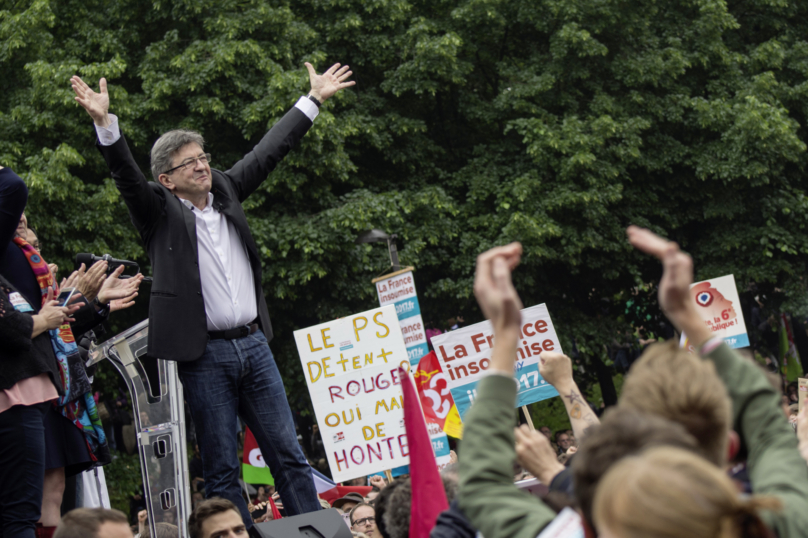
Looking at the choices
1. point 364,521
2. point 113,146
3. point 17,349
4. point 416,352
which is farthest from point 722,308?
point 17,349

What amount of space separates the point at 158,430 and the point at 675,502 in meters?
4.30

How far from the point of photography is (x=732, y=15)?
14.4m

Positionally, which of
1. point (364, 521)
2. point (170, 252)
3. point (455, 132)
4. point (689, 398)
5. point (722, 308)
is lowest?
point (364, 521)

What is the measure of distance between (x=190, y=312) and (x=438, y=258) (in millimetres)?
9474

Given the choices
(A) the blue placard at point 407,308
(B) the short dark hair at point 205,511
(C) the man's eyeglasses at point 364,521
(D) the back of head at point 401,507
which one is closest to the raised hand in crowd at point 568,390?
(D) the back of head at point 401,507

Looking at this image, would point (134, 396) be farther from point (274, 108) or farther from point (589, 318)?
point (589, 318)

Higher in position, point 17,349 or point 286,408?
point 17,349

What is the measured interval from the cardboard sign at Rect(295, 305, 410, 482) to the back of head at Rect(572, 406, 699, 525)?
565 centimetres

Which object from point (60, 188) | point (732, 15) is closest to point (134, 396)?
point (60, 188)

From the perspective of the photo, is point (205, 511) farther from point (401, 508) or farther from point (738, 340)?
point (738, 340)

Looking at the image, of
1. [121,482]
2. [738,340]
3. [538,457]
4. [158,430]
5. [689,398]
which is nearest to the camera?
[689,398]

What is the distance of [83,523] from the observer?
8.34ft

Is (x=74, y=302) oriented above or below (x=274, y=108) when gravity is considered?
below

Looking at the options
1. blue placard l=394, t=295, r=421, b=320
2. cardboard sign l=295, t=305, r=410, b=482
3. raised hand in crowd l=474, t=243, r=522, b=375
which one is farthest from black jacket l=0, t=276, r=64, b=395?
blue placard l=394, t=295, r=421, b=320
